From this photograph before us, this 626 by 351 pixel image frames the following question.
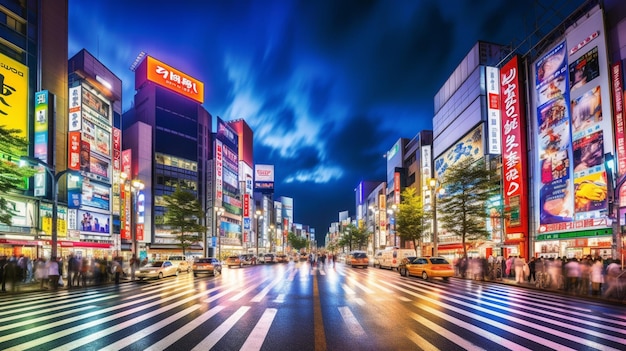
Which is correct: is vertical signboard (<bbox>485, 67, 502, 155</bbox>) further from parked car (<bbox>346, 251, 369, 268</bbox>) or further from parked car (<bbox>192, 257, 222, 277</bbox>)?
parked car (<bbox>192, 257, 222, 277</bbox>)

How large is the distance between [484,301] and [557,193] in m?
22.1

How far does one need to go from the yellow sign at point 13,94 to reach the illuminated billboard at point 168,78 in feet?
130

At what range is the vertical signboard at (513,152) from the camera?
3778cm

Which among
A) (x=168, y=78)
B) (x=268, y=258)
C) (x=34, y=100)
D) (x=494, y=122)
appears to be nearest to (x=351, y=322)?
(x=494, y=122)

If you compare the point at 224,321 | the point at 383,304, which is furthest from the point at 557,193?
the point at 224,321

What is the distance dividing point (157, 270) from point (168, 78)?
183ft

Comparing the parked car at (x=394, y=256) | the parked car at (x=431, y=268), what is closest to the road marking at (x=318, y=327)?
the parked car at (x=431, y=268)

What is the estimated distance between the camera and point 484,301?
15500 mm

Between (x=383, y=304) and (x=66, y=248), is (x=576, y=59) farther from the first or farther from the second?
(x=66, y=248)

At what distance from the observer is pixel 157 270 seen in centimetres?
3005

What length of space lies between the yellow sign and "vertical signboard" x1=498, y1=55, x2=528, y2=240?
41785 millimetres

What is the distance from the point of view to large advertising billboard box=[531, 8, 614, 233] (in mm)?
28609

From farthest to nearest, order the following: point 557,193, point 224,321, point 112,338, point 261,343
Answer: point 557,193 → point 224,321 → point 112,338 → point 261,343

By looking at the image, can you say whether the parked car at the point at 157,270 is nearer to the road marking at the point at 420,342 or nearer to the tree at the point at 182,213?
the tree at the point at 182,213
